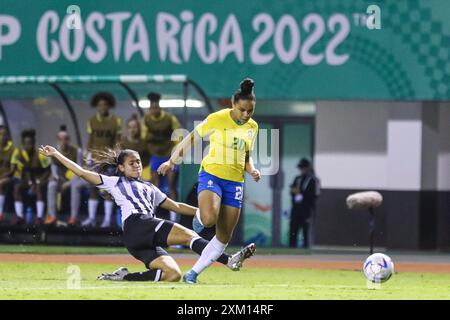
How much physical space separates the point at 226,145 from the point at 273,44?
9.88 meters

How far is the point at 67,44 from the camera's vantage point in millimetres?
22938

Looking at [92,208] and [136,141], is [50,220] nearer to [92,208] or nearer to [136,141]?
[92,208]

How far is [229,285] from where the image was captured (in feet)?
45.3

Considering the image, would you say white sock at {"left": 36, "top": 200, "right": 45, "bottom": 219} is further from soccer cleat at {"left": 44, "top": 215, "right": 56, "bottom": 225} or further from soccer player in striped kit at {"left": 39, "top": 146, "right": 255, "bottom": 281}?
soccer player in striped kit at {"left": 39, "top": 146, "right": 255, "bottom": 281}

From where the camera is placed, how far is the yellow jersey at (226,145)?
508 inches

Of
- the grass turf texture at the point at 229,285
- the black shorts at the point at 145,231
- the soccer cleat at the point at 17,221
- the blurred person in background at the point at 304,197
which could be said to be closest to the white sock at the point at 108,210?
the soccer cleat at the point at 17,221

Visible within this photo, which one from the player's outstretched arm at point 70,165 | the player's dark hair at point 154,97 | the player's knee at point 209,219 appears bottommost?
the player's knee at point 209,219

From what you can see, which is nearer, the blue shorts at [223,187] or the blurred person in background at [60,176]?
the blue shorts at [223,187]

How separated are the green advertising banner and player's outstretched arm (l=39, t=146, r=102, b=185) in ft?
32.5

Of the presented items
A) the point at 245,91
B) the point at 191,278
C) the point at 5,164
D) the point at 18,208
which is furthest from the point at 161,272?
the point at 5,164

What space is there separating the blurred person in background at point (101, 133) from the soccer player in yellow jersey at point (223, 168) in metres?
8.41

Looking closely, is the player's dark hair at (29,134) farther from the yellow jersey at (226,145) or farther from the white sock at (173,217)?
the yellow jersey at (226,145)
